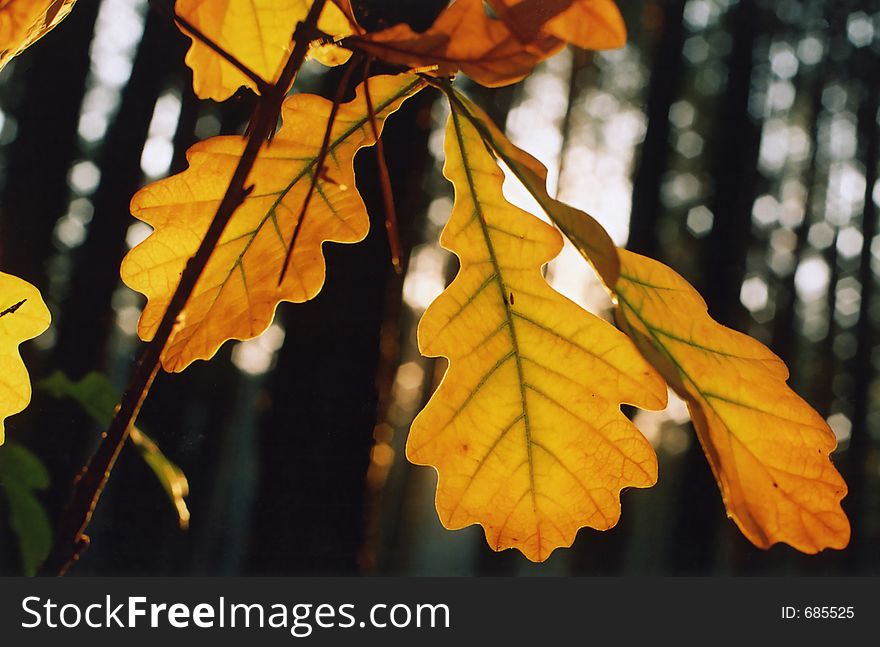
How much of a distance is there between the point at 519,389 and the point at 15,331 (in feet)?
1.09

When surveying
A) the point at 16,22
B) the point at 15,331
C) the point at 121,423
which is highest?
the point at 16,22

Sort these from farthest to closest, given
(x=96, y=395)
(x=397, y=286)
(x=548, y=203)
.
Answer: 1. (x=397, y=286)
2. (x=96, y=395)
3. (x=548, y=203)

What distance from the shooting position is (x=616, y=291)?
37 centimetres

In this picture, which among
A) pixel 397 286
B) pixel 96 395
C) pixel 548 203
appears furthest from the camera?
pixel 397 286

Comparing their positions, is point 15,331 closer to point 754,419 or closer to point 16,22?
point 16,22

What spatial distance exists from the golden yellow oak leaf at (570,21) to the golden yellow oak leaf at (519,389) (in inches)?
5.6

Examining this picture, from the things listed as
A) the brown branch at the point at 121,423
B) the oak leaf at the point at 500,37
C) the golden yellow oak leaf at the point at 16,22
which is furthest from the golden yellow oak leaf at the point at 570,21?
the golden yellow oak leaf at the point at 16,22

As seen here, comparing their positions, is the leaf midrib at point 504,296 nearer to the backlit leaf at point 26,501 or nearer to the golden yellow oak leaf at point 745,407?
the golden yellow oak leaf at point 745,407

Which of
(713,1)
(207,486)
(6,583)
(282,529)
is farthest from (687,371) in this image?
(713,1)

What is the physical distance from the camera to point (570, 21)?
0.95ft

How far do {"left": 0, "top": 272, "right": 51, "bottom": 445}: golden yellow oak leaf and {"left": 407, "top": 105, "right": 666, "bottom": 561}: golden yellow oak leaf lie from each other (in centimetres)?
24

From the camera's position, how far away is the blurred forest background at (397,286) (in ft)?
10.1

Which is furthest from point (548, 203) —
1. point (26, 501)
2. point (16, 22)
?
point (26, 501)

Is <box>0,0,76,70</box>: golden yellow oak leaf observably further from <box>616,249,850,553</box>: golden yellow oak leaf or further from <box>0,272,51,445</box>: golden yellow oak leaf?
<box>616,249,850,553</box>: golden yellow oak leaf
